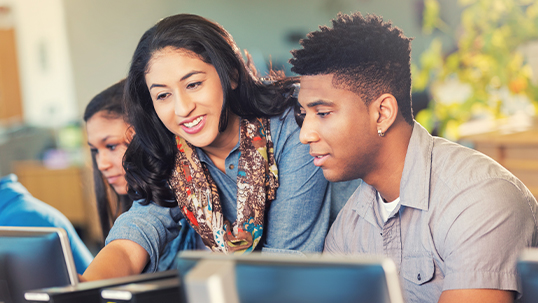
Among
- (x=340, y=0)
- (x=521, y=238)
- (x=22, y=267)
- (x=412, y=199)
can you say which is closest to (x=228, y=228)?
(x=412, y=199)

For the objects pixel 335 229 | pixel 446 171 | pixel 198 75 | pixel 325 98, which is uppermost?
pixel 198 75

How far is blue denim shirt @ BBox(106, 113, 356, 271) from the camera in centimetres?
140

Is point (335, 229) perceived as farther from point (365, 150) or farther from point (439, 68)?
point (439, 68)

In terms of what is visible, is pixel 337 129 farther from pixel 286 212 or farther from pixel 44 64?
pixel 44 64

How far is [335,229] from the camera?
1365 millimetres

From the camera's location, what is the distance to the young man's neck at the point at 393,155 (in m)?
1.17

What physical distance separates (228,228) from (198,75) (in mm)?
460

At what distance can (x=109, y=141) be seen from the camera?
67.7 inches

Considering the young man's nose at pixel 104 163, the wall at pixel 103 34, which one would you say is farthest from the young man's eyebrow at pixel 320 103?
the wall at pixel 103 34

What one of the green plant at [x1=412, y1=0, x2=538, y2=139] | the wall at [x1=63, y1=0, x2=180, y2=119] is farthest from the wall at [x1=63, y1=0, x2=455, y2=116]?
the green plant at [x1=412, y1=0, x2=538, y2=139]

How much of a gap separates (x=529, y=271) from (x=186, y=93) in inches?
39.7

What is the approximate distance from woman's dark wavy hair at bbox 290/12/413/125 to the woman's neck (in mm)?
378

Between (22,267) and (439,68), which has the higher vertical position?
(439,68)

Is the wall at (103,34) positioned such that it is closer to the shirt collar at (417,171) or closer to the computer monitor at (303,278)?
the shirt collar at (417,171)
